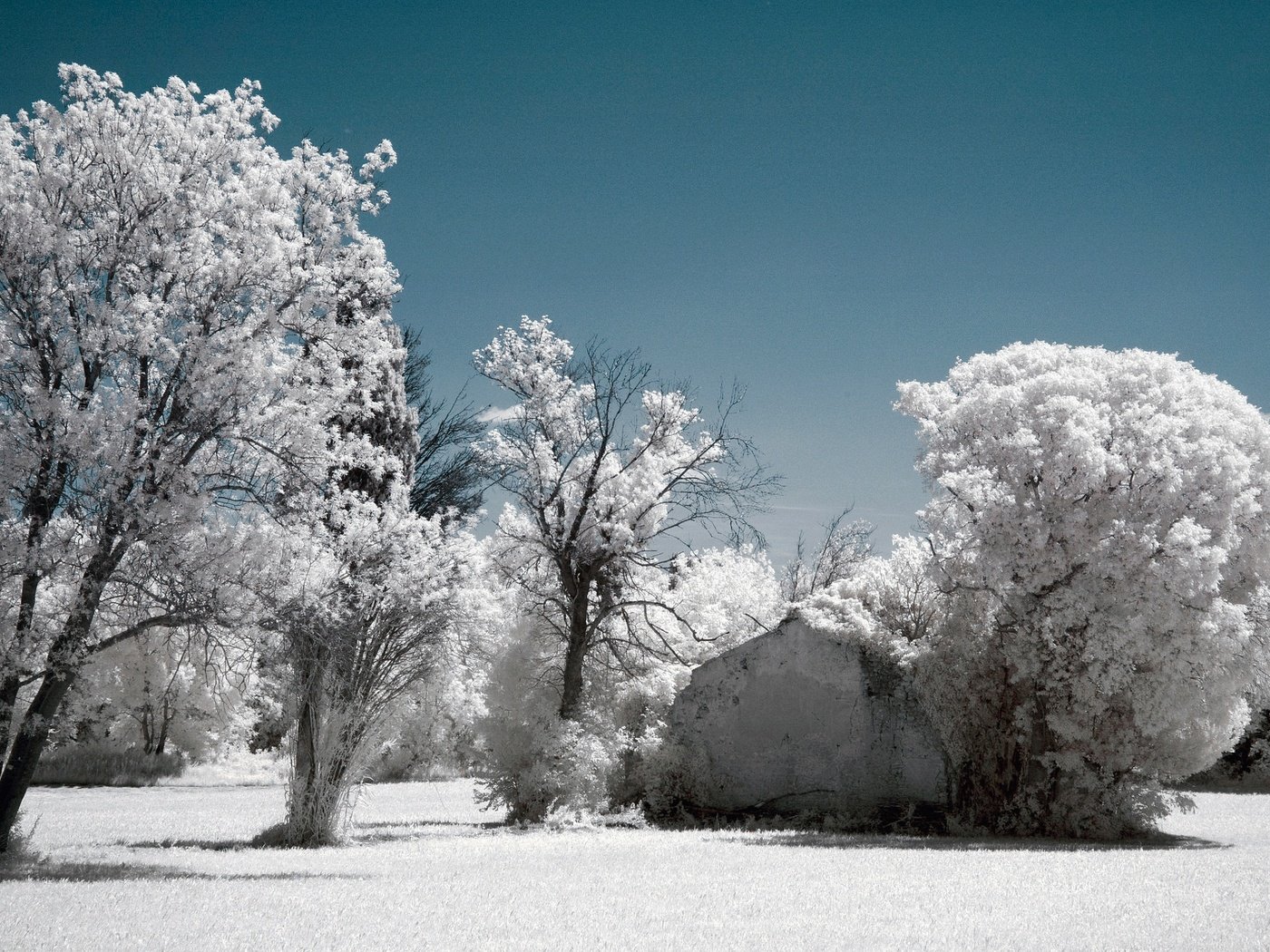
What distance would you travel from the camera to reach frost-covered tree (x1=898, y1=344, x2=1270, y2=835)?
13.9m

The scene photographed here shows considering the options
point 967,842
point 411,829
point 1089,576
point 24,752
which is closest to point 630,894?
point 24,752

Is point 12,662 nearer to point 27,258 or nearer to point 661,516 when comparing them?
point 27,258

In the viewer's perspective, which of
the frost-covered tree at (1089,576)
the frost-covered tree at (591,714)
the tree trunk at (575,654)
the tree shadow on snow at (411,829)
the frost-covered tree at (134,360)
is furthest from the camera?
the tree trunk at (575,654)

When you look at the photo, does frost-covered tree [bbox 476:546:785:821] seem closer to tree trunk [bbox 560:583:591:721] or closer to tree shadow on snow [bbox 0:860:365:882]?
tree trunk [bbox 560:583:591:721]

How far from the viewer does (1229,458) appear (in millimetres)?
13664

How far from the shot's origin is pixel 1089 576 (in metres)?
14.4

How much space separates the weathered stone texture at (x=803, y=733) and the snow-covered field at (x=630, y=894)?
2379mm

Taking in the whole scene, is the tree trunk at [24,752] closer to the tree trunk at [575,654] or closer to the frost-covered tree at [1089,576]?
the tree trunk at [575,654]

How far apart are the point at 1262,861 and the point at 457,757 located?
26.6 m

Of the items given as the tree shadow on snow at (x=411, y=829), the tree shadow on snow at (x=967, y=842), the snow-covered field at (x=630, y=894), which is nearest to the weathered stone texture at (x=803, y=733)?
the tree shadow on snow at (x=967, y=842)

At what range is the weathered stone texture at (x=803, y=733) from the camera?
53.6 feet

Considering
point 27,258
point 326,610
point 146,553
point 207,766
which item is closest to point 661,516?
point 326,610

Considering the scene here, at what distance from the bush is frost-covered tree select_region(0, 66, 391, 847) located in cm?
1507

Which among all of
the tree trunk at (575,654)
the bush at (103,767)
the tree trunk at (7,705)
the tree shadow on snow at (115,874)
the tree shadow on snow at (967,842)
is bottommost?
the tree shadow on snow at (115,874)
